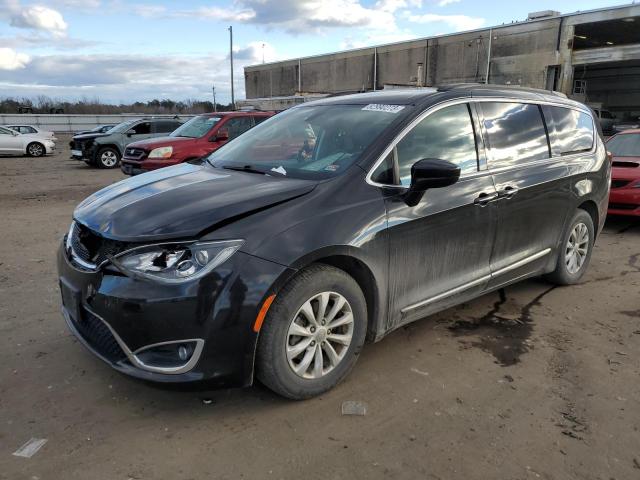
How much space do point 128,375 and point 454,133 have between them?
265 centimetres

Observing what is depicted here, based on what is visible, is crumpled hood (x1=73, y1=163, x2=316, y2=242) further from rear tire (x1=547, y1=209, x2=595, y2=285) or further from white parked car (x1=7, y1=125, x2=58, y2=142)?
white parked car (x1=7, y1=125, x2=58, y2=142)

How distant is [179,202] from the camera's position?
9.61 ft

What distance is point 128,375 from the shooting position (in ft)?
8.59

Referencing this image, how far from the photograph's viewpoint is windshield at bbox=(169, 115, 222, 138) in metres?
11.5

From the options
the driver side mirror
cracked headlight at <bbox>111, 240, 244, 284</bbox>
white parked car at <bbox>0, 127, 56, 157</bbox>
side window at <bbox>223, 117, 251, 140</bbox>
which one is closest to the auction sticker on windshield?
the driver side mirror

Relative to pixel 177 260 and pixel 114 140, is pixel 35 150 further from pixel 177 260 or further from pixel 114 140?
pixel 177 260

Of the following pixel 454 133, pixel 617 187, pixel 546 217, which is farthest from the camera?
pixel 617 187

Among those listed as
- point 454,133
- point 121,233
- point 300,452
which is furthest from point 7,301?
point 454,133

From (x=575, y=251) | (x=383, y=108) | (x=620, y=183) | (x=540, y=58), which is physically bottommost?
(x=575, y=251)

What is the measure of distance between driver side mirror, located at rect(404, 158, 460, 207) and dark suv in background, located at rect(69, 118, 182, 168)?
15.6m

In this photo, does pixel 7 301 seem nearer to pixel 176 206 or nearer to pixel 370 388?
pixel 176 206

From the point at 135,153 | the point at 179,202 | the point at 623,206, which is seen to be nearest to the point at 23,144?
the point at 135,153

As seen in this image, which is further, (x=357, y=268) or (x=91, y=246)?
(x=357, y=268)

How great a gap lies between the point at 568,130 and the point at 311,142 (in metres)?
2.59
